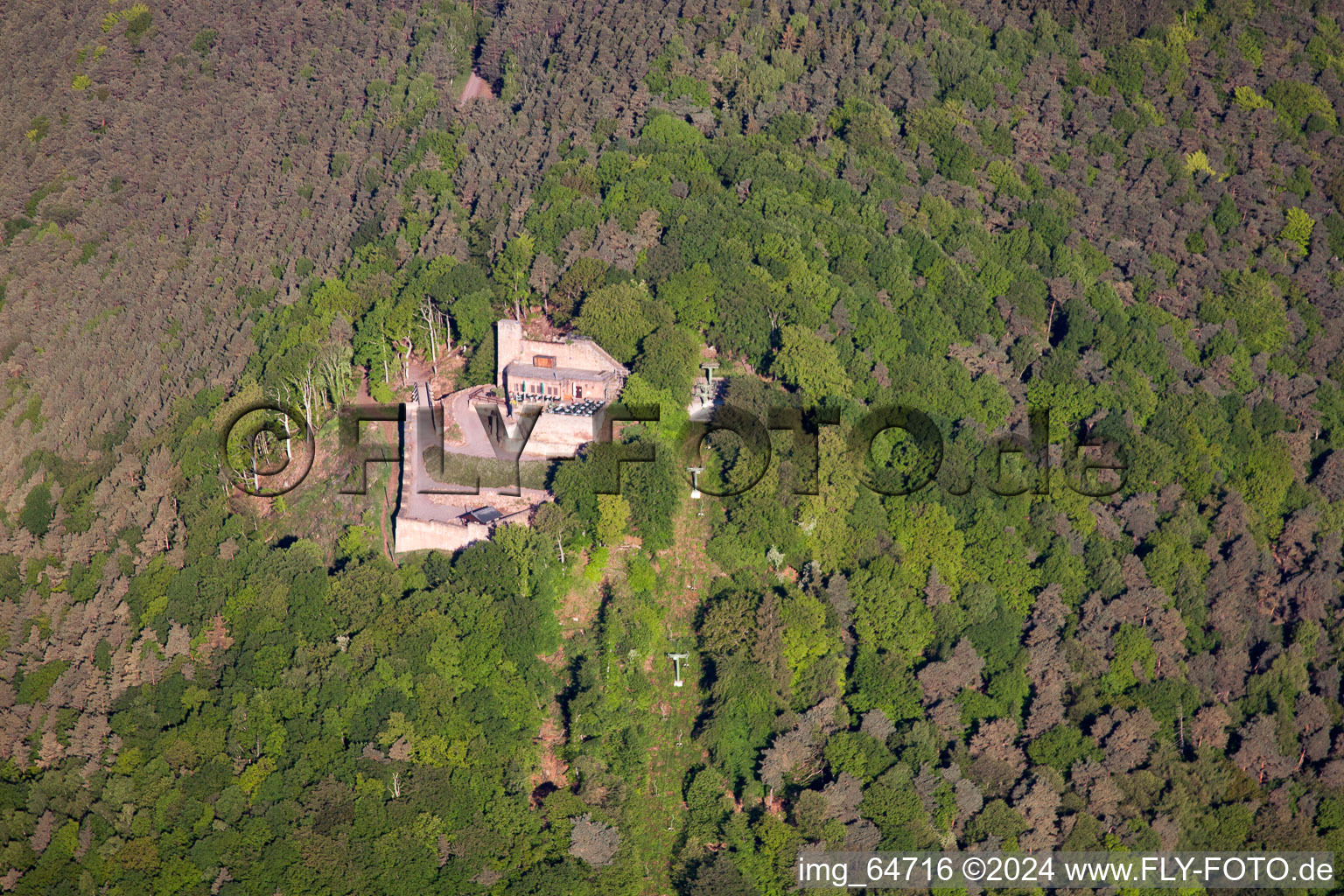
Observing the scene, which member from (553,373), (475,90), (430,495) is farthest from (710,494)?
(475,90)

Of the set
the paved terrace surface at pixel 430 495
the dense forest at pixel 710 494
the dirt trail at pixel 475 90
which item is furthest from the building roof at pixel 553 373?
the dirt trail at pixel 475 90

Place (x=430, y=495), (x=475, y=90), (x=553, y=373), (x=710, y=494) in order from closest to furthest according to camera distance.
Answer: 1. (x=430, y=495)
2. (x=710, y=494)
3. (x=553, y=373)
4. (x=475, y=90)

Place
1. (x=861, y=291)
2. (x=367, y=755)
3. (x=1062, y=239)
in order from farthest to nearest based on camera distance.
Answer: (x=1062, y=239) < (x=861, y=291) < (x=367, y=755)

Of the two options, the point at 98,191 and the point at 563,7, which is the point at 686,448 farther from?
the point at 98,191

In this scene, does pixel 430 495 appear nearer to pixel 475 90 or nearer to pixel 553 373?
pixel 553 373

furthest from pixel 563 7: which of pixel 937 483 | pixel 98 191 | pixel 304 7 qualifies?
pixel 937 483

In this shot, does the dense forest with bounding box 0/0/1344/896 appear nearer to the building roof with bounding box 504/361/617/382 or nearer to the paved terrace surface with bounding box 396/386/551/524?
the paved terrace surface with bounding box 396/386/551/524
